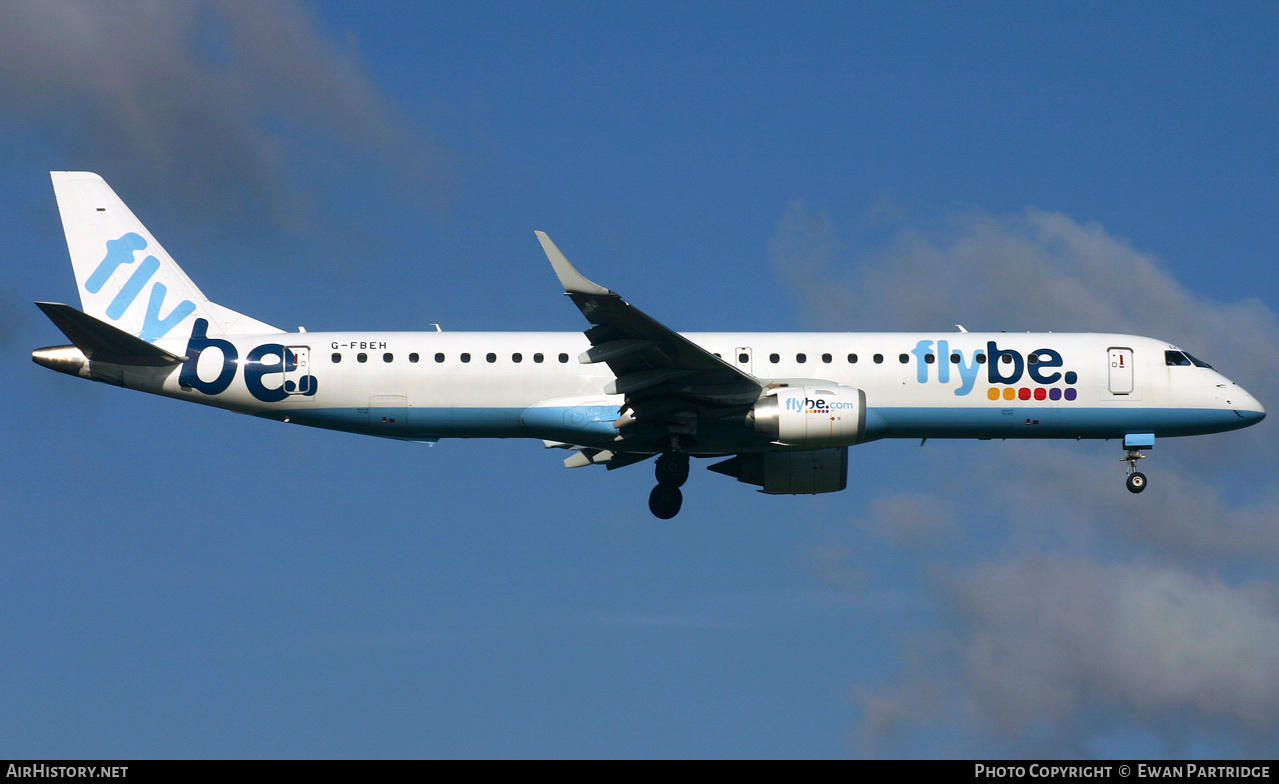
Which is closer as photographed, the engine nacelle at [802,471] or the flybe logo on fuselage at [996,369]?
the flybe logo on fuselage at [996,369]

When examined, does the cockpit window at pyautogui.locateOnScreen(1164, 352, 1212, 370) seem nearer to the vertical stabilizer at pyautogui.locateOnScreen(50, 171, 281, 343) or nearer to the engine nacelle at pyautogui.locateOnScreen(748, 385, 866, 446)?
the engine nacelle at pyautogui.locateOnScreen(748, 385, 866, 446)

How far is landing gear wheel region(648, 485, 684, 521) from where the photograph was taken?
117 ft

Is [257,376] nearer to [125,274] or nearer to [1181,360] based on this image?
[125,274]

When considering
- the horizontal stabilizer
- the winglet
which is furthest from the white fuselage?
the winglet

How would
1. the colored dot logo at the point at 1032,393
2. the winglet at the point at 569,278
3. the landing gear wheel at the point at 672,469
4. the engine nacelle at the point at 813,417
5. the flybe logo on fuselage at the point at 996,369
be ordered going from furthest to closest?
1. the landing gear wheel at the point at 672,469
2. the colored dot logo at the point at 1032,393
3. the flybe logo on fuselage at the point at 996,369
4. the engine nacelle at the point at 813,417
5. the winglet at the point at 569,278

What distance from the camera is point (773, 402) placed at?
32.5 metres

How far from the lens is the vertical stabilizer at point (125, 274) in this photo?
36156mm

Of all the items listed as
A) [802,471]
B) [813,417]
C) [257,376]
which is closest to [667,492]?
[802,471]

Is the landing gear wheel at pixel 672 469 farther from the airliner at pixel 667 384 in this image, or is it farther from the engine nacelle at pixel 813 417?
the engine nacelle at pixel 813 417

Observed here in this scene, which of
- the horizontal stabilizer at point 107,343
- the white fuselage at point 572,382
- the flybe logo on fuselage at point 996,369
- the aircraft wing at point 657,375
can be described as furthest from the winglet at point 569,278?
the horizontal stabilizer at point 107,343

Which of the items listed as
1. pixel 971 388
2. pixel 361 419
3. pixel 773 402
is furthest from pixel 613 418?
pixel 971 388

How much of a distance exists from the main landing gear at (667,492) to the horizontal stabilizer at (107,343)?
12.6 metres

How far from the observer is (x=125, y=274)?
121 ft
